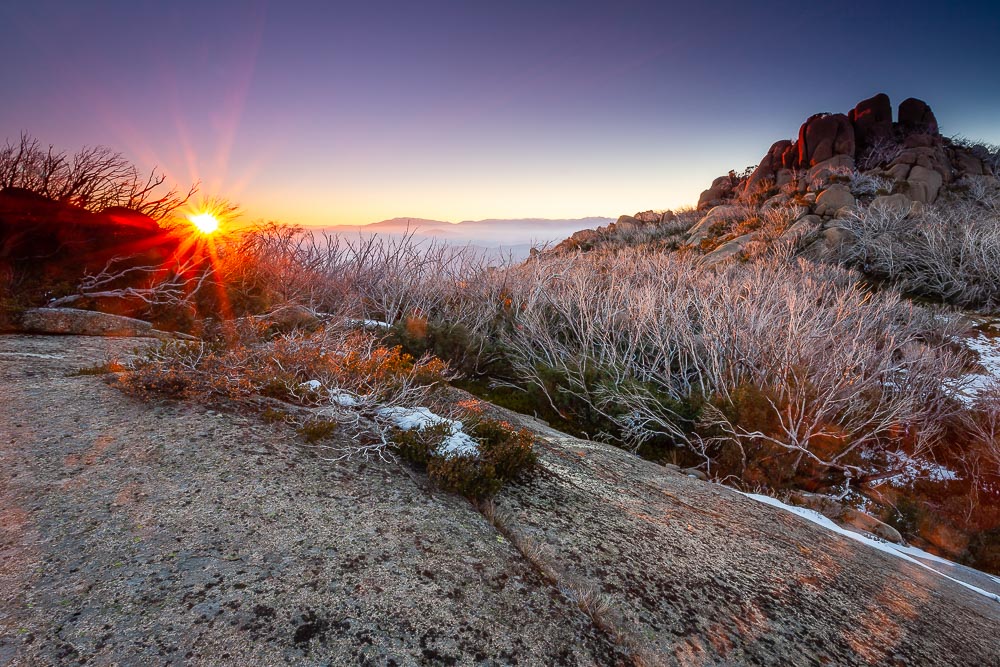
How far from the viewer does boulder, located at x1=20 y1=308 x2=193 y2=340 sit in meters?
5.09

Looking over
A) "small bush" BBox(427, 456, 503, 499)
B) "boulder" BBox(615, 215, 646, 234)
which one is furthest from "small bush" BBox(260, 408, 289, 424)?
"boulder" BBox(615, 215, 646, 234)

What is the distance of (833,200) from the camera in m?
Answer: 19.8

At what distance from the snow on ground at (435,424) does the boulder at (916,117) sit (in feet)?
146

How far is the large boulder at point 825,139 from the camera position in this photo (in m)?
32.8

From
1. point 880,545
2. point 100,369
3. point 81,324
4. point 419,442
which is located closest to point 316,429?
point 419,442

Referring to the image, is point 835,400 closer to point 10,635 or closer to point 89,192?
point 10,635

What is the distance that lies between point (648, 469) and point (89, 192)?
27.6 ft

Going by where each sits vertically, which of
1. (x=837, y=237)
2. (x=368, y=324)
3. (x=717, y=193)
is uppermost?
(x=717, y=193)

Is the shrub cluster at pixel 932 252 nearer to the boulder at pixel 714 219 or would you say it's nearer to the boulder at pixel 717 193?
the boulder at pixel 714 219

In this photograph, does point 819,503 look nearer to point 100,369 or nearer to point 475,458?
point 475,458

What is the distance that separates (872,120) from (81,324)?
45.8 meters

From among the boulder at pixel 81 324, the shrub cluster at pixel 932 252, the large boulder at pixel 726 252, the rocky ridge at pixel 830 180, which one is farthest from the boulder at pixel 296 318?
the shrub cluster at pixel 932 252

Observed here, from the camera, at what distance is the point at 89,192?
684cm

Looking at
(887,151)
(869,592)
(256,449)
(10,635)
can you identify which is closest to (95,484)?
(256,449)
